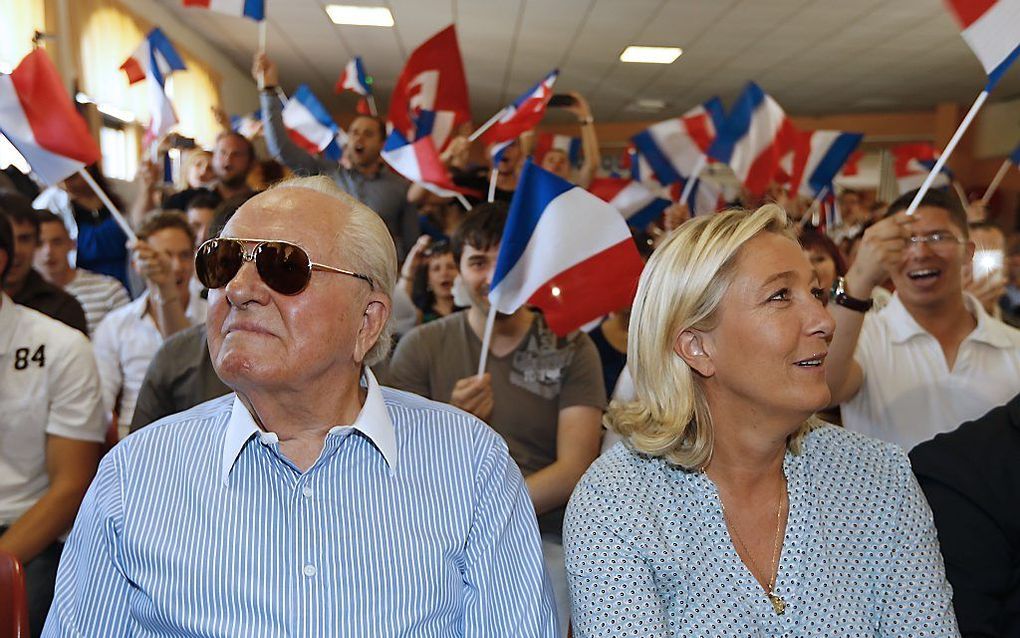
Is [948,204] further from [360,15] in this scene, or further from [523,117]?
[360,15]

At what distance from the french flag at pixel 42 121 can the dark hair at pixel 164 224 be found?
0.35m

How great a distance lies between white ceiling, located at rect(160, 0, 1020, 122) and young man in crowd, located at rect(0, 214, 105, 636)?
677 centimetres

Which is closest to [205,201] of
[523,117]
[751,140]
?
[523,117]

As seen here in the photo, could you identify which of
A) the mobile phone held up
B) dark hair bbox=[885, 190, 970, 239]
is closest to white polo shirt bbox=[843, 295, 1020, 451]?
dark hair bbox=[885, 190, 970, 239]

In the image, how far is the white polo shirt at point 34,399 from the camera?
2262 millimetres

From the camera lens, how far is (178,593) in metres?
1.44

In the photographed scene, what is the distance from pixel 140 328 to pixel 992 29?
2.55 meters

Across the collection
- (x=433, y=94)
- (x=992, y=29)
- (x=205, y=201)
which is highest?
(x=992, y=29)

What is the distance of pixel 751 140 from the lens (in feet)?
15.0

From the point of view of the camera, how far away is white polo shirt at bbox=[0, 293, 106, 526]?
89.0 inches

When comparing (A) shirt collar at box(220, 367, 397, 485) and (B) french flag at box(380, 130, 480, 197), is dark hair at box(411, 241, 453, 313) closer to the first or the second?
(B) french flag at box(380, 130, 480, 197)

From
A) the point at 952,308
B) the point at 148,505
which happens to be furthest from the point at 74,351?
the point at 952,308

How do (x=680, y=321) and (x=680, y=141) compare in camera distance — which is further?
(x=680, y=141)

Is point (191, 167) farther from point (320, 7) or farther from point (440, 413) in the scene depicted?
point (440, 413)
